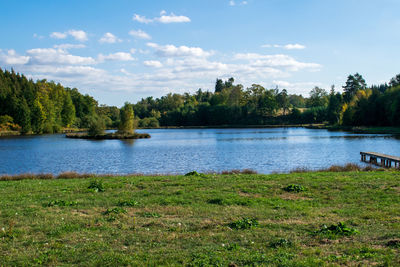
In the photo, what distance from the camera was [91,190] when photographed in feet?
47.8

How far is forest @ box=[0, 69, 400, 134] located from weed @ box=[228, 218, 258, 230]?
80.2 m

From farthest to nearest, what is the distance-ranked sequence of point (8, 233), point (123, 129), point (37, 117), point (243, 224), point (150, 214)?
point (37, 117) < point (123, 129) < point (150, 214) < point (243, 224) < point (8, 233)

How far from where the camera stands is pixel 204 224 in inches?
365

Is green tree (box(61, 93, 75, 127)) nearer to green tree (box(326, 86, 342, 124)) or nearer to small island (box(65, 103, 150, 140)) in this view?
small island (box(65, 103, 150, 140))

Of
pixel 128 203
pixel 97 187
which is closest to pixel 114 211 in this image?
pixel 128 203

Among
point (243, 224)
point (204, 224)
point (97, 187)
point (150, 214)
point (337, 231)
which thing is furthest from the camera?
point (97, 187)

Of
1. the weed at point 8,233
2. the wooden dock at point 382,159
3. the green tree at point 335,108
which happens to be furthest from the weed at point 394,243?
the green tree at point 335,108

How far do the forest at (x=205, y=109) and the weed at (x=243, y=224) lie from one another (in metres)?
80.2

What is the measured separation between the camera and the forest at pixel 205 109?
10481 centimetres

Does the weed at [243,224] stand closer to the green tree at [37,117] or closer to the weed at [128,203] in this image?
the weed at [128,203]

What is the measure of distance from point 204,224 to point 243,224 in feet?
3.51

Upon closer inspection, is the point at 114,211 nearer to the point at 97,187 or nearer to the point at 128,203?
the point at 128,203

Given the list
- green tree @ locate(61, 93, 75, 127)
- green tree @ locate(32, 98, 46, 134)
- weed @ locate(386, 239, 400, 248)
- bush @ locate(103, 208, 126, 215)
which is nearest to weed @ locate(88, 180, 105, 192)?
bush @ locate(103, 208, 126, 215)

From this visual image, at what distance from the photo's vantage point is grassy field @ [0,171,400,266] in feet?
22.2
